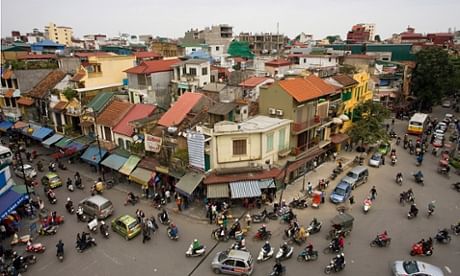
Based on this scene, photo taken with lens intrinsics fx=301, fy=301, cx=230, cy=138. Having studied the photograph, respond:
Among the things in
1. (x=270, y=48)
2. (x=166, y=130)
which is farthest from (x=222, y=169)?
(x=270, y=48)

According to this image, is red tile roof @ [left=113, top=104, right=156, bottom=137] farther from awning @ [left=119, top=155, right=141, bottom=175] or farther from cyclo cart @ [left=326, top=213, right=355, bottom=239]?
cyclo cart @ [left=326, top=213, right=355, bottom=239]

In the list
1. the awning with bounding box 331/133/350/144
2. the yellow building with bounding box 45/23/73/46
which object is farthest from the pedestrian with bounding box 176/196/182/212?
the yellow building with bounding box 45/23/73/46

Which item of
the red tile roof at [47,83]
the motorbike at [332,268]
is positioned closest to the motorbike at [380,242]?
the motorbike at [332,268]

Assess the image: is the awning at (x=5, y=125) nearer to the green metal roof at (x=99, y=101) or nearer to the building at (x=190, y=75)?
the green metal roof at (x=99, y=101)

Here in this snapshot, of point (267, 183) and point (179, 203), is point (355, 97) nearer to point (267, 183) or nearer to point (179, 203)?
point (267, 183)

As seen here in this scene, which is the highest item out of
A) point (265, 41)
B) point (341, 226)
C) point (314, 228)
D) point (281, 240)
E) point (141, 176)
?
point (265, 41)

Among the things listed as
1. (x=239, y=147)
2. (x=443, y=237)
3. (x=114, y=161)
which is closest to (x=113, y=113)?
(x=114, y=161)

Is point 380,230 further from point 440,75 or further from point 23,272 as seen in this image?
point 440,75
